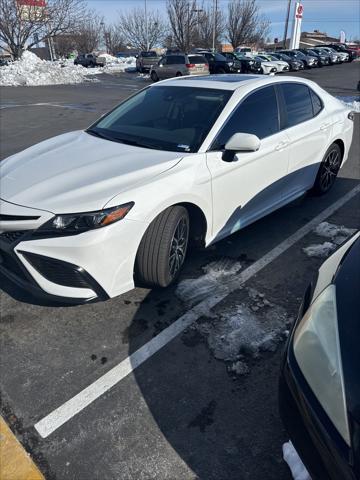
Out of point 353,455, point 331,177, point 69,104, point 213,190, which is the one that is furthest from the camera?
point 69,104

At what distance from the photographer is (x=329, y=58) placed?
1575 inches

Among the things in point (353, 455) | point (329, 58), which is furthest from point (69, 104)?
point (329, 58)

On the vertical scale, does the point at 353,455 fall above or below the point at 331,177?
above

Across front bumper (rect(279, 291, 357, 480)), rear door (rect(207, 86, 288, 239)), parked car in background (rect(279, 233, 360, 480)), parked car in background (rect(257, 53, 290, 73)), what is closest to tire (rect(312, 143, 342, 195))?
rear door (rect(207, 86, 288, 239))

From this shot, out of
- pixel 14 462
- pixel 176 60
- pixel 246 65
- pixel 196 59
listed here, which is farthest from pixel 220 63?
pixel 14 462

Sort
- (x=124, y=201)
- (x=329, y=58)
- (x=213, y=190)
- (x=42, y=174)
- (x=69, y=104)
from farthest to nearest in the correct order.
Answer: (x=329, y=58) < (x=69, y=104) < (x=213, y=190) < (x=42, y=174) < (x=124, y=201)

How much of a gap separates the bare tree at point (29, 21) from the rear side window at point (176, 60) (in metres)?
15.4

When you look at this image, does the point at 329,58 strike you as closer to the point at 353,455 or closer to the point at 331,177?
the point at 331,177

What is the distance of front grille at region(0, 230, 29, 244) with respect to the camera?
2477 millimetres

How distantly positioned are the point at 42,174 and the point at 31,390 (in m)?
1.52

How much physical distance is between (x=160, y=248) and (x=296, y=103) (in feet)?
8.28

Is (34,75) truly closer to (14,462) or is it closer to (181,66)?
(181,66)

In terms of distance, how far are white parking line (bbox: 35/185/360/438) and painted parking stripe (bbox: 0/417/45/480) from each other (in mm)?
128

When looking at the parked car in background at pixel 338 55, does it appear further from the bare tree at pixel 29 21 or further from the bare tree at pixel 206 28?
the bare tree at pixel 29 21
